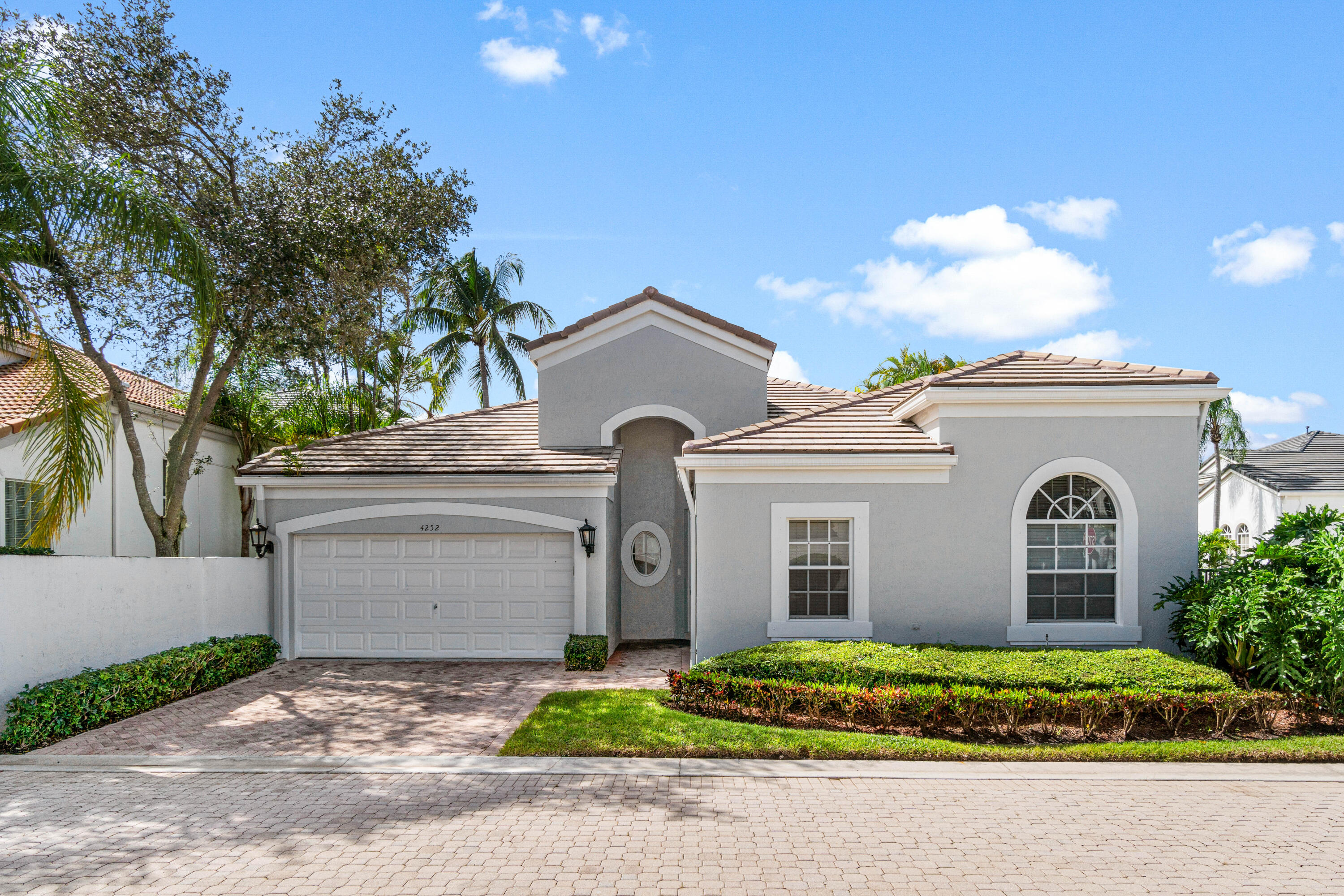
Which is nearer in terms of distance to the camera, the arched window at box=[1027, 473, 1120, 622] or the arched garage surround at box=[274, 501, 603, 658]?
the arched window at box=[1027, 473, 1120, 622]

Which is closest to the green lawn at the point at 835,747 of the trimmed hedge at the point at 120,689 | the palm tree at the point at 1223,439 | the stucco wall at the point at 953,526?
the stucco wall at the point at 953,526

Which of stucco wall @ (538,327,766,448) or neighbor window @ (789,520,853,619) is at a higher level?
stucco wall @ (538,327,766,448)

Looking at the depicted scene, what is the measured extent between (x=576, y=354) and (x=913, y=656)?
8772 millimetres

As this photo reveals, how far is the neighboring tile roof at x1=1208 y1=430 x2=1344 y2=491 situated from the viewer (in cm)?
2891

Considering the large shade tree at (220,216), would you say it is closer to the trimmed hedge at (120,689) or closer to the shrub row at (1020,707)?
the trimmed hedge at (120,689)

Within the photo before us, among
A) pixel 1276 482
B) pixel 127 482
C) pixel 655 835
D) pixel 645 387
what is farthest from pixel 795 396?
pixel 1276 482

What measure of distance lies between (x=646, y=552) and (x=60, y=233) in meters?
10.9

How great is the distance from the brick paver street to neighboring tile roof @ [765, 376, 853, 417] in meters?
9.75

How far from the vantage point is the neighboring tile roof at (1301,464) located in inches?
1138

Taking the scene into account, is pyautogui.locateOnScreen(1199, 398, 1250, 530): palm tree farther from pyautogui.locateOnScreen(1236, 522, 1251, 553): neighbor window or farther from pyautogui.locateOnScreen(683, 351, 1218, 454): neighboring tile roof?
pyautogui.locateOnScreen(683, 351, 1218, 454): neighboring tile roof

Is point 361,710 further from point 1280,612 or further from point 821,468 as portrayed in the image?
point 1280,612

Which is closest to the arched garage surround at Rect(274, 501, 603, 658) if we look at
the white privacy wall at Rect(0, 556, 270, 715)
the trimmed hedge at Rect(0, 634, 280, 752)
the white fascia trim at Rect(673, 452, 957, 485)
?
the white privacy wall at Rect(0, 556, 270, 715)

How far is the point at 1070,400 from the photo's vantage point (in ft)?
37.9

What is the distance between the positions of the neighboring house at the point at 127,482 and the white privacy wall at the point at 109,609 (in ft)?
9.28
